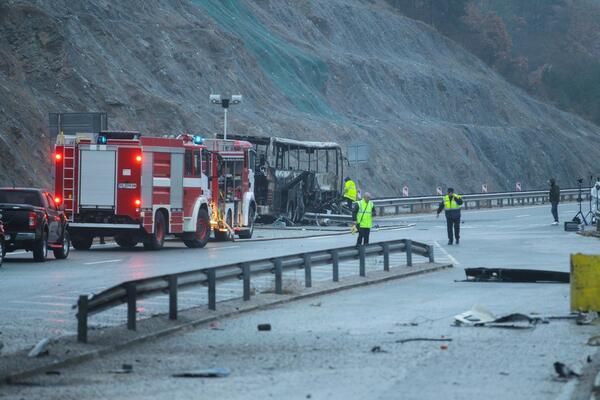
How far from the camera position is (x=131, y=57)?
6412 centimetres

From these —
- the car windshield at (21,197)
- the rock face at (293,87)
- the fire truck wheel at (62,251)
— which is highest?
the rock face at (293,87)

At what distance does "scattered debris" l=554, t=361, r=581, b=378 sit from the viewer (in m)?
12.1

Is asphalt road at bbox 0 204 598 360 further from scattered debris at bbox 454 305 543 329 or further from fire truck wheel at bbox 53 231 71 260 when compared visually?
scattered debris at bbox 454 305 543 329

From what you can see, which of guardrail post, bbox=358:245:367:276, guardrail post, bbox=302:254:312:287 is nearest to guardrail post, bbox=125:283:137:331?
guardrail post, bbox=302:254:312:287

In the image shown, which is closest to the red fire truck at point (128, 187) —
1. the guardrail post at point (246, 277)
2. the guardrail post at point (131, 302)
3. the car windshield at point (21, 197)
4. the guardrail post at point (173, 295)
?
the car windshield at point (21, 197)

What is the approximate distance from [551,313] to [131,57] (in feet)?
158

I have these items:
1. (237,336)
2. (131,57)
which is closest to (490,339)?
(237,336)

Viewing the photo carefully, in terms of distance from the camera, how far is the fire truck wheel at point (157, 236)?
1332 inches

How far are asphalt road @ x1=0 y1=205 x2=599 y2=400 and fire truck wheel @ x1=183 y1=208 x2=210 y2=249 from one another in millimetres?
14231

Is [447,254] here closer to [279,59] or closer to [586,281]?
[586,281]

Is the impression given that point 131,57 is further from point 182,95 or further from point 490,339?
point 490,339

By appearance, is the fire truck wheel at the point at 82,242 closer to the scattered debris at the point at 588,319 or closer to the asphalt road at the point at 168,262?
the asphalt road at the point at 168,262

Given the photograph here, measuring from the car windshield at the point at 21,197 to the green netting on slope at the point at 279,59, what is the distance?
49.2 m

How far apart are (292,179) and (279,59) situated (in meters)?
30.2
